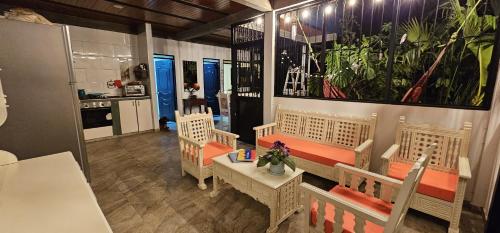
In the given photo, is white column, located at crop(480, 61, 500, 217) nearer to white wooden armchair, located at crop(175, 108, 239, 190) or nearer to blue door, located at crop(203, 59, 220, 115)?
white wooden armchair, located at crop(175, 108, 239, 190)

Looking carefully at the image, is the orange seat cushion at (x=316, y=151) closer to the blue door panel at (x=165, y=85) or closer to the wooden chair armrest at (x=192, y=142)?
the wooden chair armrest at (x=192, y=142)

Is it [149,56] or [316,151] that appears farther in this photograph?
[149,56]

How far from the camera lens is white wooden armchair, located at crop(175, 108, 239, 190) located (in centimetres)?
262

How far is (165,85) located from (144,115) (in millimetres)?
1416

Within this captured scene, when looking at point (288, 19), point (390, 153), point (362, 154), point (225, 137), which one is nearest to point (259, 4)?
point (288, 19)

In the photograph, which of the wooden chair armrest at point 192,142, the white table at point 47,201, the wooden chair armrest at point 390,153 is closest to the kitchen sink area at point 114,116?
the wooden chair armrest at point 192,142

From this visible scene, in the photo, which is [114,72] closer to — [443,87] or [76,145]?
[76,145]

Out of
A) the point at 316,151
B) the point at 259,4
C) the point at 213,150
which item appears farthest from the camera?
the point at 259,4

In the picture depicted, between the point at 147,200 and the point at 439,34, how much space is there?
3.77 meters

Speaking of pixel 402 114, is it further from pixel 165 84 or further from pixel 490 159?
pixel 165 84

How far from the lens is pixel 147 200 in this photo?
2.39 meters

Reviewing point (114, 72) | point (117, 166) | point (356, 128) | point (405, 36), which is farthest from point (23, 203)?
point (114, 72)

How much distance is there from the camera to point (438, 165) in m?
2.23

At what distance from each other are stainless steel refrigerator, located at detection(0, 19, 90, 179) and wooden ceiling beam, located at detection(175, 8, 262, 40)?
265cm
